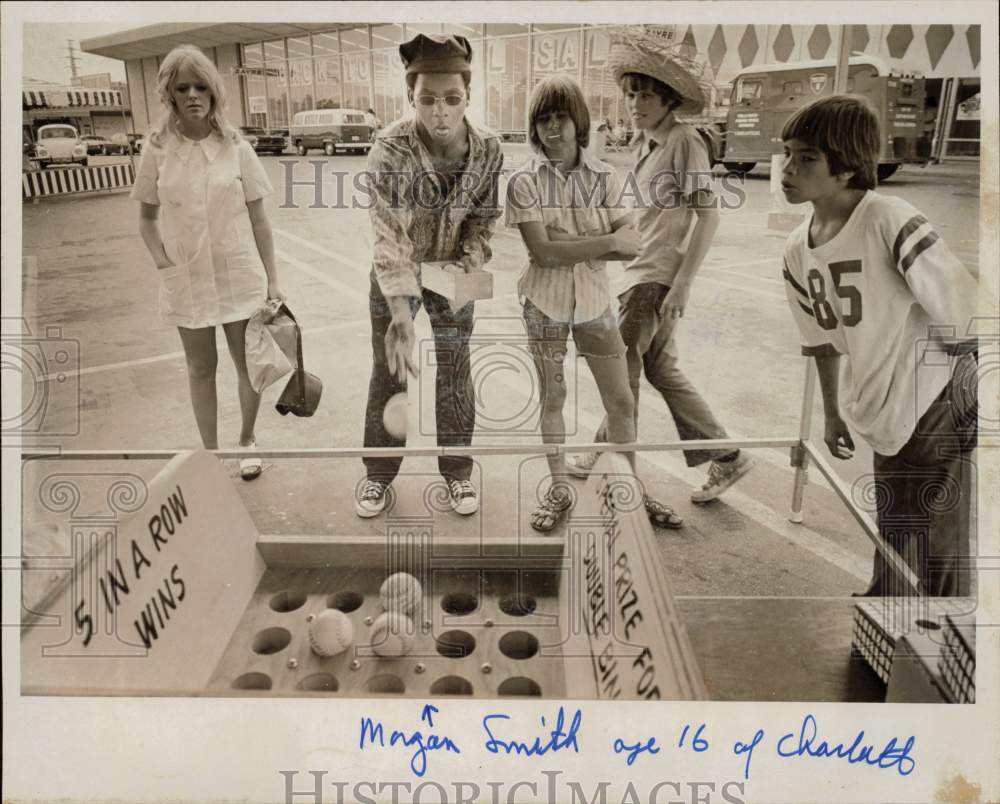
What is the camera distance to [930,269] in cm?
135

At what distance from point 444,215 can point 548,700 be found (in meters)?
0.93

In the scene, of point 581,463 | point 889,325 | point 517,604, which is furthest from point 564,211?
point 517,604

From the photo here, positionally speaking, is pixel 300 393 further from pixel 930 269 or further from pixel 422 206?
pixel 930 269

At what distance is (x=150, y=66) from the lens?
136cm

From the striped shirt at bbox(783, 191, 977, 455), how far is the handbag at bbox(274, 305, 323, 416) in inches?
39.3

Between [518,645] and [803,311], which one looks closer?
[518,645]

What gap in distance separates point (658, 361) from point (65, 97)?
4.09 feet

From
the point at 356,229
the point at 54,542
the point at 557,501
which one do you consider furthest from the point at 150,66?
the point at 557,501

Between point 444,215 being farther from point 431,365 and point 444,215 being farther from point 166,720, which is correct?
point 166,720

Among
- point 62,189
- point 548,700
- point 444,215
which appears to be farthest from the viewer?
point 444,215

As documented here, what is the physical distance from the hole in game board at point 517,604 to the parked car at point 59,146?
1.13 meters

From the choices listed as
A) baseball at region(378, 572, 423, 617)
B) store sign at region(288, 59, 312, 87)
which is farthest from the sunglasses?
baseball at region(378, 572, 423, 617)

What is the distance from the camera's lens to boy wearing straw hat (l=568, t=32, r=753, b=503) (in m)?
1.38

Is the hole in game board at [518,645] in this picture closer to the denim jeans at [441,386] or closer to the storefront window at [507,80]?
the denim jeans at [441,386]
